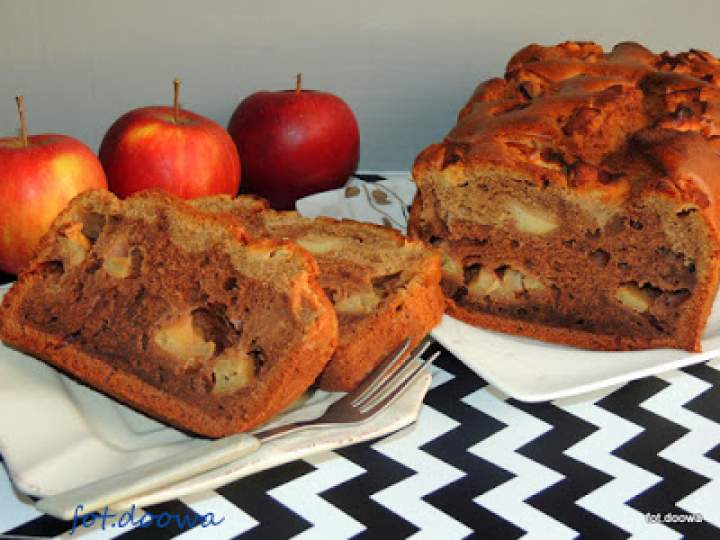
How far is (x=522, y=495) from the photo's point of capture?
151 centimetres

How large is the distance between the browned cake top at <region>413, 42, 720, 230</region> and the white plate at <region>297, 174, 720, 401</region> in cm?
32

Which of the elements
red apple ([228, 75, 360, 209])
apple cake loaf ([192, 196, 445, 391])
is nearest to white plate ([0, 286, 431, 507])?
apple cake loaf ([192, 196, 445, 391])

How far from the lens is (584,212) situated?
78.5 inches

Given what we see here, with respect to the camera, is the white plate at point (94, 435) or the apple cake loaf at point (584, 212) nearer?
the white plate at point (94, 435)

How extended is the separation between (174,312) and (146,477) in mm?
439

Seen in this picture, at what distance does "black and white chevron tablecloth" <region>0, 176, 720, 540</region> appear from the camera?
1424 millimetres

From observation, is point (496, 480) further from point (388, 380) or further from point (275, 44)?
point (275, 44)

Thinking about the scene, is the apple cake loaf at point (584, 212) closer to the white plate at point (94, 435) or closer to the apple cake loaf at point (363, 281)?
the apple cake loaf at point (363, 281)

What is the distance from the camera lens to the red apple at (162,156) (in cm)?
248

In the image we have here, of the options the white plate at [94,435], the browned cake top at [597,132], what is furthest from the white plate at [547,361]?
the browned cake top at [597,132]

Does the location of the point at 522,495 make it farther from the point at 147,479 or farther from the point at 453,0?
the point at 453,0

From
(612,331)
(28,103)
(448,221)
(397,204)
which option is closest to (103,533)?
(448,221)

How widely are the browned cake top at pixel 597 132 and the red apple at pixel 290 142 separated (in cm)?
62

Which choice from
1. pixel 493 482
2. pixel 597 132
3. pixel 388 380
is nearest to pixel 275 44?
pixel 597 132
